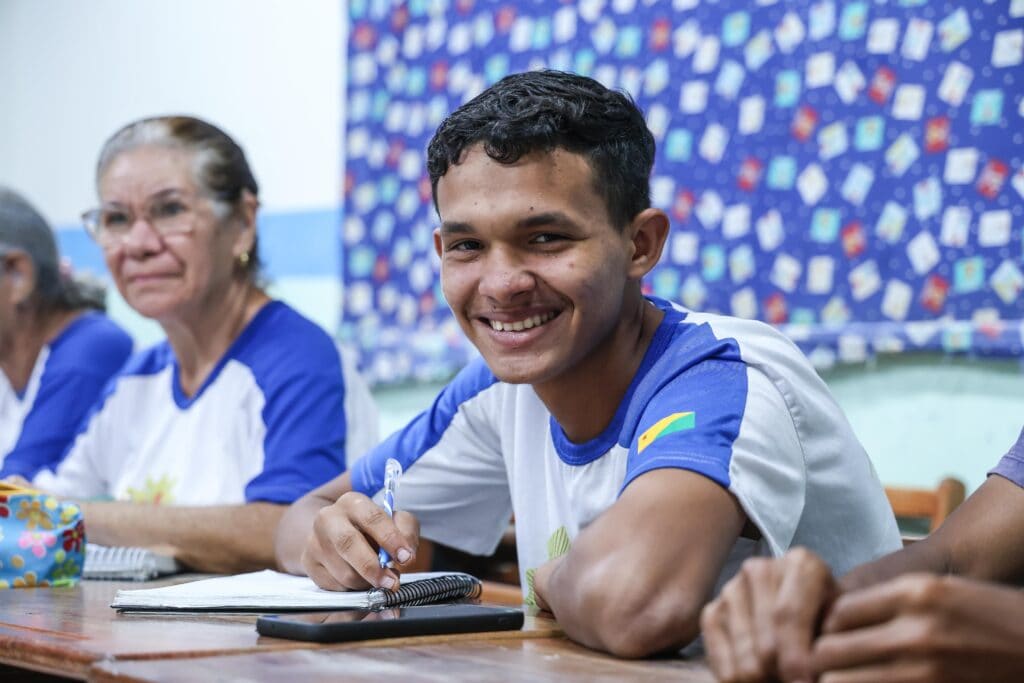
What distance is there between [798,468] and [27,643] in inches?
29.6

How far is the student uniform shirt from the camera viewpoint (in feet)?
4.59

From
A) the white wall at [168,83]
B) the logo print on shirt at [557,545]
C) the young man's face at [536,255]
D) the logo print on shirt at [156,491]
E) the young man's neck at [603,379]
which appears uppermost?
the white wall at [168,83]

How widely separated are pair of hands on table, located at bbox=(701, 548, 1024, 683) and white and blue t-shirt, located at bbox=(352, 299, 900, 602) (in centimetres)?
35

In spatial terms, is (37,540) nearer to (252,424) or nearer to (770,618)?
(252,424)

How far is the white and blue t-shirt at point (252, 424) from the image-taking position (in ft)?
7.25

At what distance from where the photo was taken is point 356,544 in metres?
1.44

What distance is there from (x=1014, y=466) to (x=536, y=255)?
0.57 meters

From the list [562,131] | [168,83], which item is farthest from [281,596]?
[168,83]

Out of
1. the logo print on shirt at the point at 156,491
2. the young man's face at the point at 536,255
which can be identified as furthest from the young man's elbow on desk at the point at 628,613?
the logo print on shirt at the point at 156,491

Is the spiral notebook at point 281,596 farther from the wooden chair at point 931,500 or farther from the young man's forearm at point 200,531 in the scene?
the wooden chair at point 931,500

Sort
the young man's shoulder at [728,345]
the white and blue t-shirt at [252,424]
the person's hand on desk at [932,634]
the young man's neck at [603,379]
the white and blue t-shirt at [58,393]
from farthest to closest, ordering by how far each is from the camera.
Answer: the white and blue t-shirt at [58,393] < the white and blue t-shirt at [252,424] < the young man's neck at [603,379] < the young man's shoulder at [728,345] < the person's hand on desk at [932,634]

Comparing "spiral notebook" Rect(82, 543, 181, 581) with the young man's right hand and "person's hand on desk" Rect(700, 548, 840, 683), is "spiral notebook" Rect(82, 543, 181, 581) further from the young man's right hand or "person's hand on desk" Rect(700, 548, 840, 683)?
"person's hand on desk" Rect(700, 548, 840, 683)

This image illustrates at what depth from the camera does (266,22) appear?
3.87 metres

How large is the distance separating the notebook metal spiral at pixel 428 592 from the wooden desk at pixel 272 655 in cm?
14
